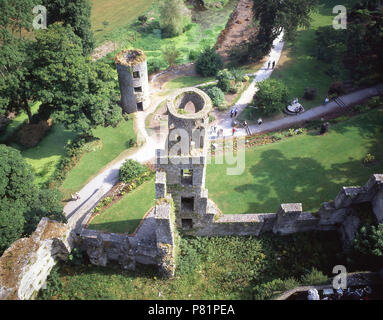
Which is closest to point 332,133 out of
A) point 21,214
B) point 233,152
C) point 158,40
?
point 233,152

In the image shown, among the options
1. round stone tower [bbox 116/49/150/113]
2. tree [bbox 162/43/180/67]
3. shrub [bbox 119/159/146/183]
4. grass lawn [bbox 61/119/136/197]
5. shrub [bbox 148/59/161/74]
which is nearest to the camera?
shrub [bbox 119/159/146/183]

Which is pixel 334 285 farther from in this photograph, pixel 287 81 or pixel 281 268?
pixel 287 81

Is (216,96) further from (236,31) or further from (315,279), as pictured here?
(315,279)

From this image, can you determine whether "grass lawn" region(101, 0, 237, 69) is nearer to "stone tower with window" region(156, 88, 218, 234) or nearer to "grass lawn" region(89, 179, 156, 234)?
"grass lawn" region(89, 179, 156, 234)

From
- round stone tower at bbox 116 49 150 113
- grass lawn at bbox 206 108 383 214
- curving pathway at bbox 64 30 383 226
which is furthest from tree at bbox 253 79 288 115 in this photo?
round stone tower at bbox 116 49 150 113

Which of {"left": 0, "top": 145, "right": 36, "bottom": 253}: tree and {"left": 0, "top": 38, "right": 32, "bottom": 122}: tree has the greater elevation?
{"left": 0, "top": 38, "right": 32, "bottom": 122}: tree

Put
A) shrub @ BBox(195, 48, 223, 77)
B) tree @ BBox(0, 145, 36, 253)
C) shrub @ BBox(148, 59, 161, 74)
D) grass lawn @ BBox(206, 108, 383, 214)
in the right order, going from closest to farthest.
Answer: tree @ BBox(0, 145, 36, 253)
grass lawn @ BBox(206, 108, 383, 214)
shrub @ BBox(195, 48, 223, 77)
shrub @ BBox(148, 59, 161, 74)

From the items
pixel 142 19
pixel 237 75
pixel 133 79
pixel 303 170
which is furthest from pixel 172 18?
pixel 303 170
